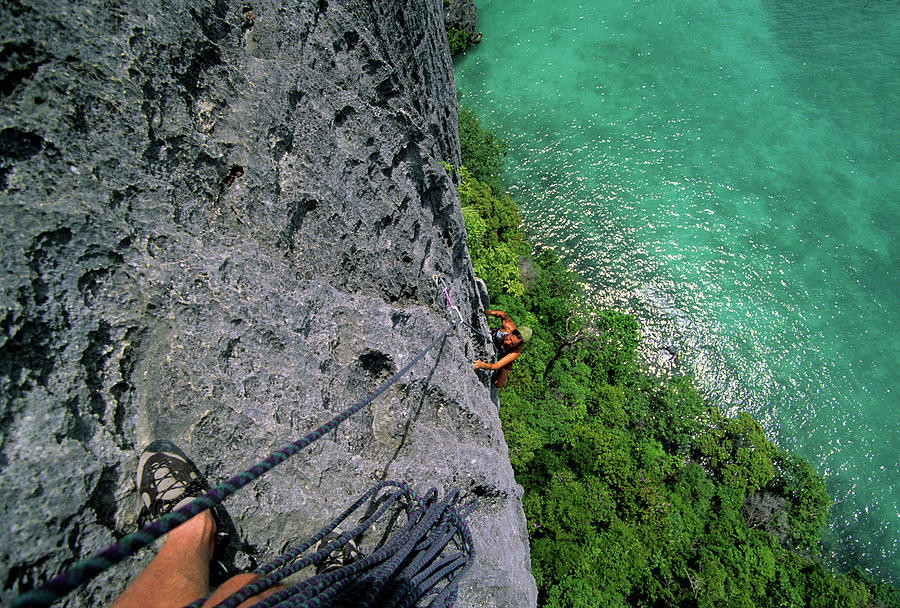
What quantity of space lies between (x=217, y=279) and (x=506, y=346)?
3.91 m

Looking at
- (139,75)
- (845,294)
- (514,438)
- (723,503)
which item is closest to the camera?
(139,75)

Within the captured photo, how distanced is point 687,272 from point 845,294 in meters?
5.12

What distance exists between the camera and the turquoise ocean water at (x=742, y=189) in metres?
14.4

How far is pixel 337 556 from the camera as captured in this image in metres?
3.13

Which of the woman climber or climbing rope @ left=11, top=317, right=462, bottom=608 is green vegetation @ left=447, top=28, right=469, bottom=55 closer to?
the woman climber

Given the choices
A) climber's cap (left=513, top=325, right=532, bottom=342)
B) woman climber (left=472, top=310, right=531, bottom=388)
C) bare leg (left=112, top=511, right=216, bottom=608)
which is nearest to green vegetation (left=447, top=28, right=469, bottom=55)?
woman climber (left=472, top=310, right=531, bottom=388)

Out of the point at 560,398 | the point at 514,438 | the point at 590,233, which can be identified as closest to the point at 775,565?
the point at 560,398

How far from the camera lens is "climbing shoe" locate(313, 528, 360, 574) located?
9.80 feet

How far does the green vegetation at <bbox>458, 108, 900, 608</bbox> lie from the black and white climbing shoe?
8.76 meters

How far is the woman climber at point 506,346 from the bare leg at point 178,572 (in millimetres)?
3345

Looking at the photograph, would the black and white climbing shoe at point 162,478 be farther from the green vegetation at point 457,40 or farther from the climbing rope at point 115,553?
the green vegetation at point 457,40

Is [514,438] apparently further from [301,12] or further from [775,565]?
[301,12]

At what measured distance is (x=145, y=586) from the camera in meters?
2.43

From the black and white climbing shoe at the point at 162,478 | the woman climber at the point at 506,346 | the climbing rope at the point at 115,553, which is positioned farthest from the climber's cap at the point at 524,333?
the climbing rope at the point at 115,553
